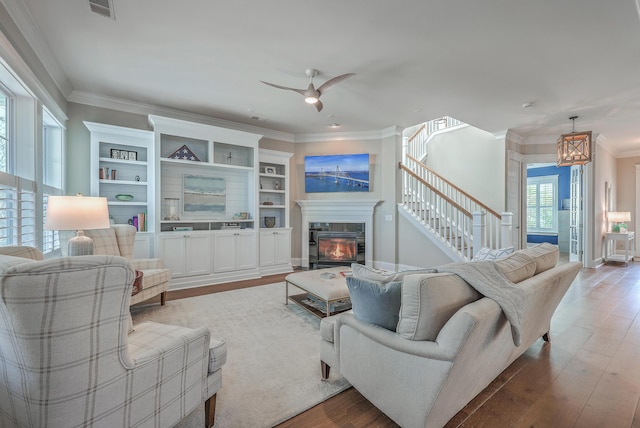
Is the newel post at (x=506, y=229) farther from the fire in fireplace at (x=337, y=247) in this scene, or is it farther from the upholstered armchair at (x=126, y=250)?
the upholstered armchair at (x=126, y=250)

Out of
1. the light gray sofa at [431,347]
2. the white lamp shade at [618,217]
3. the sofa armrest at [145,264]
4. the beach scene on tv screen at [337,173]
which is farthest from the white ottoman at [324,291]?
the white lamp shade at [618,217]

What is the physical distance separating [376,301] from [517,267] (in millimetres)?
1005

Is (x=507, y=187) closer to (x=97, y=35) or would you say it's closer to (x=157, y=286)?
(x=157, y=286)

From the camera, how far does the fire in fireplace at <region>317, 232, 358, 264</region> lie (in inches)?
231

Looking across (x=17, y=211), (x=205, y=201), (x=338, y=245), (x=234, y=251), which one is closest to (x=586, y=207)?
(x=338, y=245)

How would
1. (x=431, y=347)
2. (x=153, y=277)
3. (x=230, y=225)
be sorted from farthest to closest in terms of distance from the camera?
1. (x=230, y=225)
2. (x=153, y=277)
3. (x=431, y=347)

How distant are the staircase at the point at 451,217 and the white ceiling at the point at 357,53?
145 cm

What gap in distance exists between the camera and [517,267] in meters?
1.88

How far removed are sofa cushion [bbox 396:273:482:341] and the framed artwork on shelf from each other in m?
4.29

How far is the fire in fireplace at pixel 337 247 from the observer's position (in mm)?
5863

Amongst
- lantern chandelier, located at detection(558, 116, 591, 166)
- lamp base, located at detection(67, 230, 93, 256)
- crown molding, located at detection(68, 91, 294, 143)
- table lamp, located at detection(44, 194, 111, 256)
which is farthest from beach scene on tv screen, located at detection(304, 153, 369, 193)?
lamp base, located at detection(67, 230, 93, 256)

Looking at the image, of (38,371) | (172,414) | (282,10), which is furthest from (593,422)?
(282,10)

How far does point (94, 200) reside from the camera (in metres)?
2.69

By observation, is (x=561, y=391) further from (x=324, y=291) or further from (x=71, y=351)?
(x=71, y=351)
